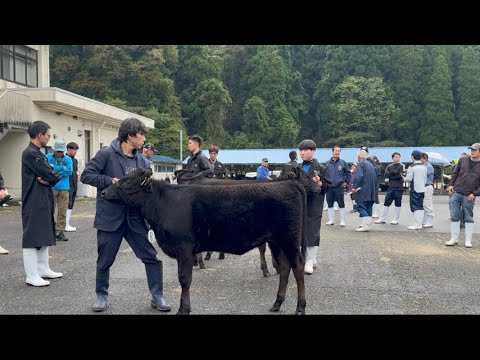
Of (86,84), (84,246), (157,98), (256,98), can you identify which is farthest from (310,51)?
(84,246)

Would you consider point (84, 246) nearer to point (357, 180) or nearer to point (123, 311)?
point (123, 311)

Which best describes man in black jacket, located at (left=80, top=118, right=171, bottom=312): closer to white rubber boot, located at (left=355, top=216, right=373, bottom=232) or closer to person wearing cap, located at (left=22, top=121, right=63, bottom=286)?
person wearing cap, located at (left=22, top=121, right=63, bottom=286)

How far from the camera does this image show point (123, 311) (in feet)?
18.0

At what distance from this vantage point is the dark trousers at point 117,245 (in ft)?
17.9

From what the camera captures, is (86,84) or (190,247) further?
(86,84)

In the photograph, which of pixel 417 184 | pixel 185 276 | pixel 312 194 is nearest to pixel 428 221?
pixel 417 184

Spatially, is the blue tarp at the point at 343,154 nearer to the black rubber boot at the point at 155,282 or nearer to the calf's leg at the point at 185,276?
the black rubber boot at the point at 155,282

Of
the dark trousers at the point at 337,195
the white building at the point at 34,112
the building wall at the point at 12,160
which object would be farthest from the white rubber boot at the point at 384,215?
the building wall at the point at 12,160

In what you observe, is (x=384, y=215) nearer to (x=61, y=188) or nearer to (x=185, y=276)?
(x=61, y=188)

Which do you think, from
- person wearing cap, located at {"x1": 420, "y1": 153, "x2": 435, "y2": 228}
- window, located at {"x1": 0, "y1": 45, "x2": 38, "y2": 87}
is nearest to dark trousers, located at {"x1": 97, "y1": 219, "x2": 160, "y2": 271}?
person wearing cap, located at {"x1": 420, "y1": 153, "x2": 435, "y2": 228}

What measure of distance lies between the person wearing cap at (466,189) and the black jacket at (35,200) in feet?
26.4

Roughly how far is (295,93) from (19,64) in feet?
146

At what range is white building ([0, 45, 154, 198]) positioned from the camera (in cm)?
2120

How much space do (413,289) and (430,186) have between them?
7.83 metres
